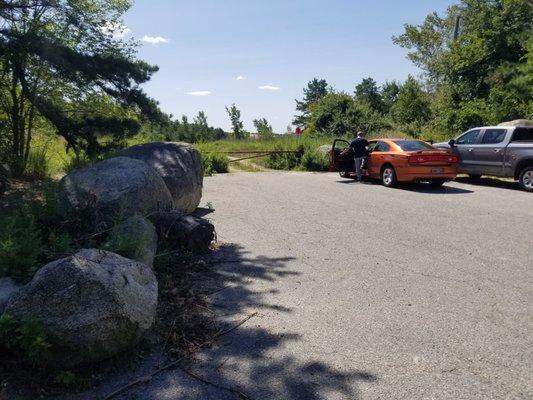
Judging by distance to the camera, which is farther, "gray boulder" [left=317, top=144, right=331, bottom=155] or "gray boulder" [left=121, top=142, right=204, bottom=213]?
"gray boulder" [left=317, top=144, right=331, bottom=155]

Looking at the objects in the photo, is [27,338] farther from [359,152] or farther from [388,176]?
[359,152]

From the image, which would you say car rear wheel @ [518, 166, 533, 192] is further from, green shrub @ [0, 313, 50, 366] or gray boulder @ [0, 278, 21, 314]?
green shrub @ [0, 313, 50, 366]

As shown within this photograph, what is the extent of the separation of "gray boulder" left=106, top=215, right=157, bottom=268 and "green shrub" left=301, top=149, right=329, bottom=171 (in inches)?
651

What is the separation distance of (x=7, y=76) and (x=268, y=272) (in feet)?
33.6

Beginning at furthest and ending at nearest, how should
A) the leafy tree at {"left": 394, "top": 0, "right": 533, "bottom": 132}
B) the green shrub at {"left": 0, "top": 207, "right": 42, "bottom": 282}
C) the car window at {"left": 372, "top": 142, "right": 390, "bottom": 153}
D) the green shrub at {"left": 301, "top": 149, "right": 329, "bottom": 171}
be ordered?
the leafy tree at {"left": 394, "top": 0, "right": 533, "bottom": 132} → the green shrub at {"left": 301, "top": 149, "right": 329, "bottom": 171} → the car window at {"left": 372, "top": 142, "right": 390, "bottom": 153} → the green shrub at {"left": 0, "top": 207, "right": 42, "bottom": 282}

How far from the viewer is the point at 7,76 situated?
41.6ft

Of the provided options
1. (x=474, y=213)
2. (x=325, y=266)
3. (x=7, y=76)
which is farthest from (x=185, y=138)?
(x=325, y=266)

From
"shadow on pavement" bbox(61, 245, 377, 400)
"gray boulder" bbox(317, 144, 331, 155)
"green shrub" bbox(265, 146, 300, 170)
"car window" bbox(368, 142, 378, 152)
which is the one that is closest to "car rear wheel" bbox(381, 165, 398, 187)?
"car window" bbox(368, 142, 378, 152)

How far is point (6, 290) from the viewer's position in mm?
3918

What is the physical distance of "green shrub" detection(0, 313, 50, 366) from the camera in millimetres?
3355

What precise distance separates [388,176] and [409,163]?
0.95m

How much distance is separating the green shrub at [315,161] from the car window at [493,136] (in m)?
7.60

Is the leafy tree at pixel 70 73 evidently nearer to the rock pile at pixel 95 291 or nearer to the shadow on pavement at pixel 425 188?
the rock pile at pixel 95 291

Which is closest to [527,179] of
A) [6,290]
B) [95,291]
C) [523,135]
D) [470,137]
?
[523,135]
